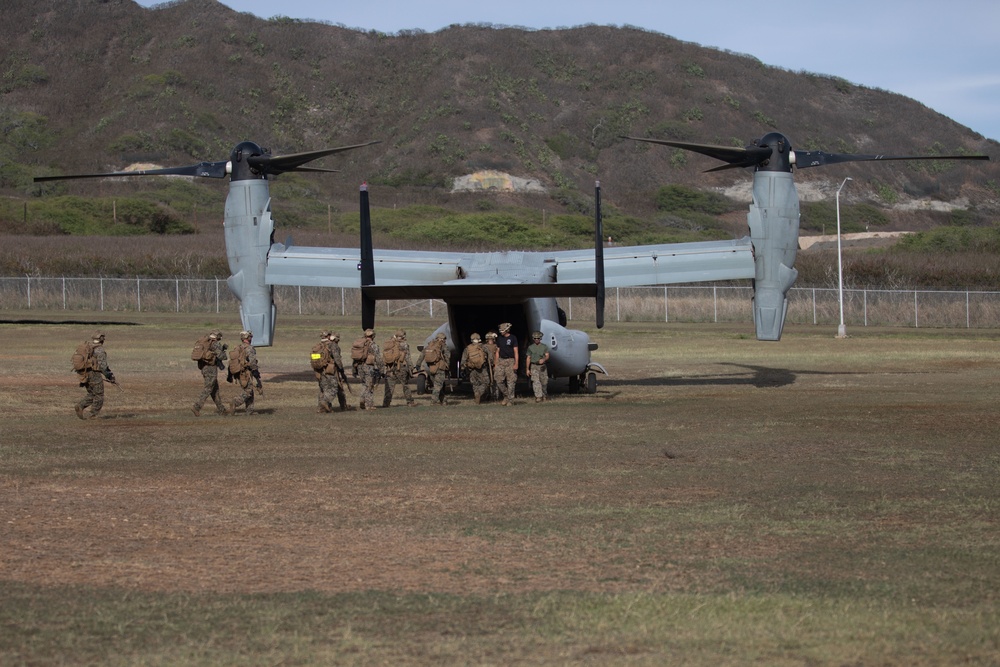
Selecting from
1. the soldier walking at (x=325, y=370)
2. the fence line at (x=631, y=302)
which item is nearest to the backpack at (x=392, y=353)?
the soldier walking at (x=325, y=370)

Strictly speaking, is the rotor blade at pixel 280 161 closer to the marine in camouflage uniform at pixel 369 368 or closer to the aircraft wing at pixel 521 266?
the aircraft wing at pixel 521 266

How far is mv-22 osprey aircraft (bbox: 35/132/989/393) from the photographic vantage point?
26.4m

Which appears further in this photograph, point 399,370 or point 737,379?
point 737,379

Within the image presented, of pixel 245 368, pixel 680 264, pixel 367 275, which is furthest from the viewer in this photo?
pixel 680 264

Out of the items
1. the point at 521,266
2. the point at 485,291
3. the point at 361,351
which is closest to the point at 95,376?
the point at 361,351

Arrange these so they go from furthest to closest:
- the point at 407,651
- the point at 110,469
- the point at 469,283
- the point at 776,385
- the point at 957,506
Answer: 1. the point at 776,385
2. the point at 469,283
3. the point at 110,469
4. the point at 957,506
5. the point at 407,651

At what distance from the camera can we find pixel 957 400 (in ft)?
80.5

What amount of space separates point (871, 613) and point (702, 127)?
137491 millimetres

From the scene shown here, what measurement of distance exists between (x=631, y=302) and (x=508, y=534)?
51.6 meters

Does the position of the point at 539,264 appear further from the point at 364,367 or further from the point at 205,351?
the point at 205,351

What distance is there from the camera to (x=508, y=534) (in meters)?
12.0

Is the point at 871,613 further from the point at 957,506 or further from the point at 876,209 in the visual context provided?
the point at 876,209

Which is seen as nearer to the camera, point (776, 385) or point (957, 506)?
point (957, 506)

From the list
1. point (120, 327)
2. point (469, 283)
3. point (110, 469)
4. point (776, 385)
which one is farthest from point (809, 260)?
point (110, 469)
